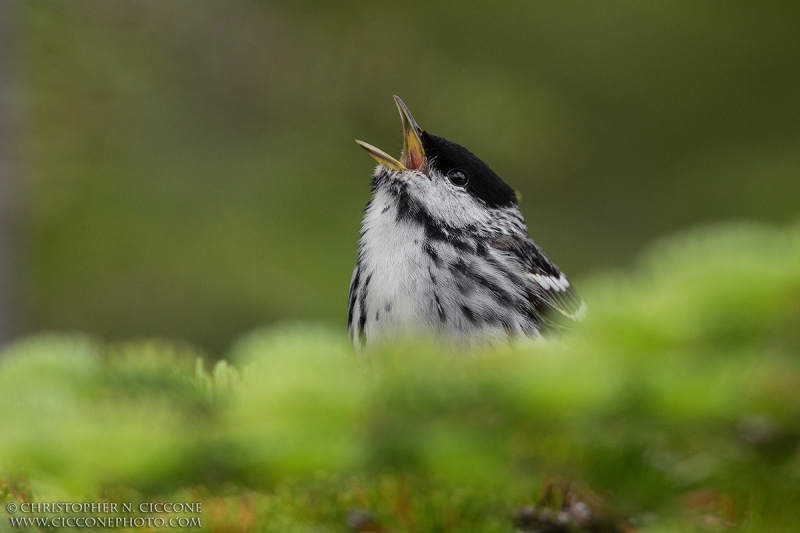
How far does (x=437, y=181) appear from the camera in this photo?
2.70 meters

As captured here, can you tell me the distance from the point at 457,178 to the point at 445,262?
1.78 feet

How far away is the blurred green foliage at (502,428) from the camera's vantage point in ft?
2.84

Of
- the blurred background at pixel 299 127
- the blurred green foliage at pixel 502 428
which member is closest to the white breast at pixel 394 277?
the blurred green foliage at pixel 502 428

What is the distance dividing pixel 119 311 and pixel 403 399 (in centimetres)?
390

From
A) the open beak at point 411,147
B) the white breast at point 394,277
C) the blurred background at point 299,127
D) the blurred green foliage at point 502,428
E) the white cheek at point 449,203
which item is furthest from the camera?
the blurred background at point 299,127

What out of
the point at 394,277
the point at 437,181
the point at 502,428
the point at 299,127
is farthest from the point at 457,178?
the point at 299,127

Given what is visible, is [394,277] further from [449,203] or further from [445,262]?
[449,203]

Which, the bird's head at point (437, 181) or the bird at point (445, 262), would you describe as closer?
the bird at point (445, 262)

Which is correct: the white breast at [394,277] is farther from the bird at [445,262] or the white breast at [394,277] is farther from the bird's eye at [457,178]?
the bird's eye at [457,178]

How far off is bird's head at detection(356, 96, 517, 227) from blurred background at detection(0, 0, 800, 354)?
3.92 ft

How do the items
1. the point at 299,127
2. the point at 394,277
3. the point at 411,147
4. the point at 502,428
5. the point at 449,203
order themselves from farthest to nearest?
the point at 299,127 < the point at 411,147 < the point at 449,203 < the point at 394,277 < the point at 502,428

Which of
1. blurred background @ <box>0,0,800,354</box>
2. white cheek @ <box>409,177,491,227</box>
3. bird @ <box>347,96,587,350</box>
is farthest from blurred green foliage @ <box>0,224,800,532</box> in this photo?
blurred background @ <box>0,0,800,354</box>

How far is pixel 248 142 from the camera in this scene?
5.14 m

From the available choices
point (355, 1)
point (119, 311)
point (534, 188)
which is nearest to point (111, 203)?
point (119, 311)
